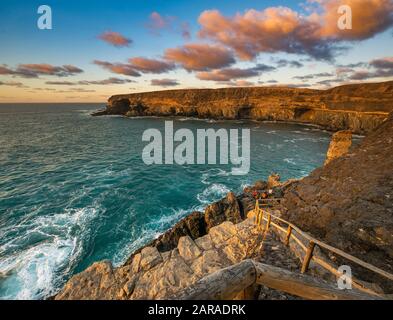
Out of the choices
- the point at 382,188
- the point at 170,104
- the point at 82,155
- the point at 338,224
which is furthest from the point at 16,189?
the point at 170,104

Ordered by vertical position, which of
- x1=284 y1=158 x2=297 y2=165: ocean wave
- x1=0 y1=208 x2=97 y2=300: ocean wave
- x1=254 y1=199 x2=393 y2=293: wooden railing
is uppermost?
x1=254 y1=199 x2=393 y2=293: wooden railing

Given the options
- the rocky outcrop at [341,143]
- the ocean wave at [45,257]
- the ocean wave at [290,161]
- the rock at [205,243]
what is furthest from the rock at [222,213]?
the ocean wave at [290,161]

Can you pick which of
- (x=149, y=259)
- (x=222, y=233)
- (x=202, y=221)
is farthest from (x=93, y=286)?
(x=202, y=221)

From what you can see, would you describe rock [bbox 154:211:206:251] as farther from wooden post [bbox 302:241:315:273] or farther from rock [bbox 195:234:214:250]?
wooden post [bbox 302:241:315:273]

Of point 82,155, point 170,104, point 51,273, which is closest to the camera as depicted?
point 51,273

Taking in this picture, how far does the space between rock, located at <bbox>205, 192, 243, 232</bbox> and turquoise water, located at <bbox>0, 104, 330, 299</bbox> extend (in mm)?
3036

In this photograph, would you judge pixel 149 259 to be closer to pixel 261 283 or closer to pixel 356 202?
pixel 261 283

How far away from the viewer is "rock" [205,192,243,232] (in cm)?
1642

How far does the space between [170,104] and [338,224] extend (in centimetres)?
10074

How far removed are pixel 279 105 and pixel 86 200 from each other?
274 ft

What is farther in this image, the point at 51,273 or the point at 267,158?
the point at 267,158

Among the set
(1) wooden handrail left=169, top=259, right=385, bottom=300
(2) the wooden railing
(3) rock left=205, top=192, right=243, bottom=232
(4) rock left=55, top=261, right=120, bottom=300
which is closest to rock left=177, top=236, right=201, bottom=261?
(4) rock left=55, top=261, right=120, bottom=300
